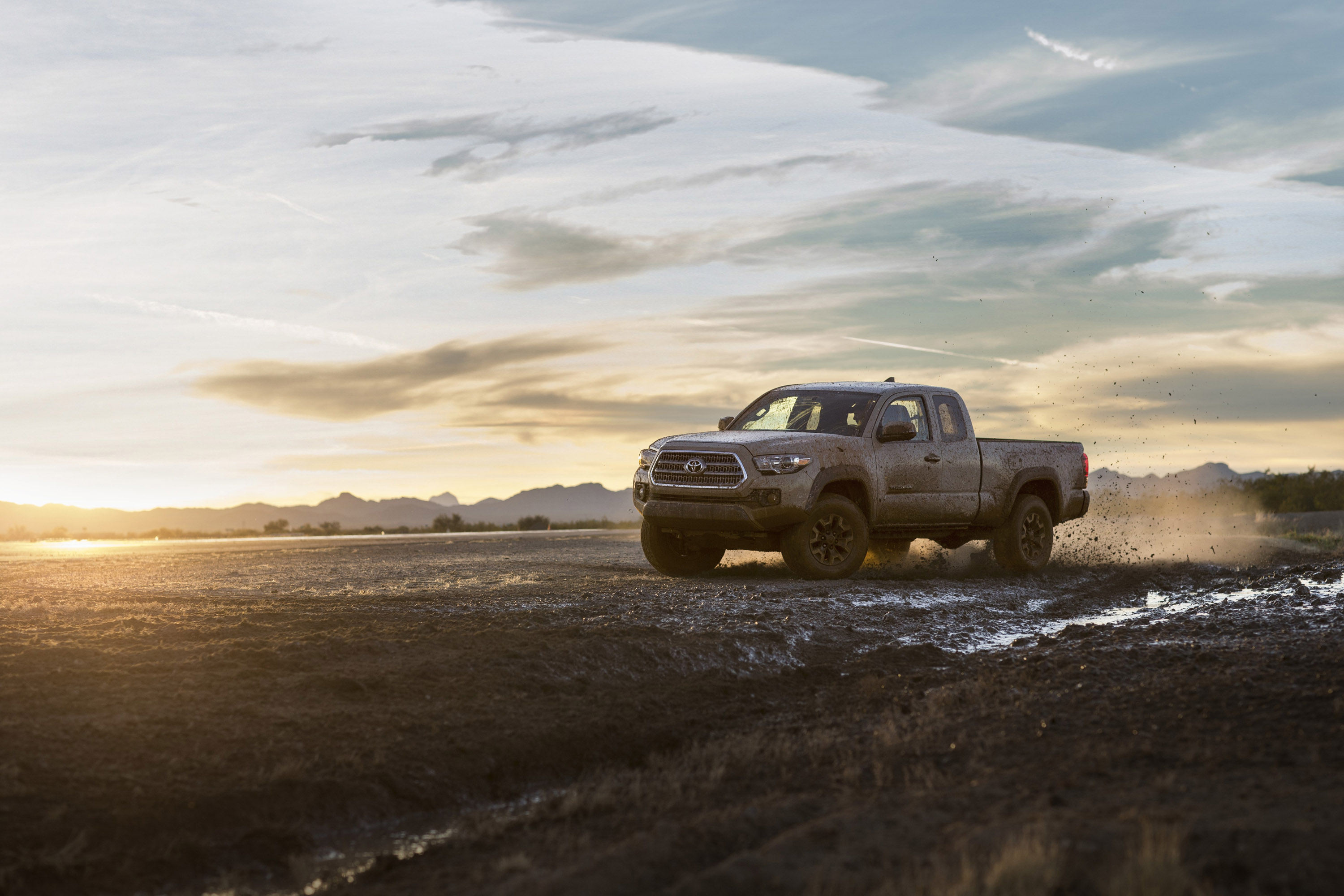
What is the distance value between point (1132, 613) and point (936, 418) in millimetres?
3535

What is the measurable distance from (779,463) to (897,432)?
182cm

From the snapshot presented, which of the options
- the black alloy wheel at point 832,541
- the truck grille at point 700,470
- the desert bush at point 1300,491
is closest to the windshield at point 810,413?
the black alloy wheel at point 832,541

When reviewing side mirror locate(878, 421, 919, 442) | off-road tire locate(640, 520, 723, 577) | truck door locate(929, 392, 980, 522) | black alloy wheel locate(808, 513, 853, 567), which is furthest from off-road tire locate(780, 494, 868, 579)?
truck door locate(929, 392, 980, 522)

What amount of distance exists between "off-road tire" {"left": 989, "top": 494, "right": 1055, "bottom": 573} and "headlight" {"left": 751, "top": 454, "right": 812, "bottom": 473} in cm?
438

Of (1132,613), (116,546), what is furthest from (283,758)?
(116,546)

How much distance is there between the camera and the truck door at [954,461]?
1441 cm

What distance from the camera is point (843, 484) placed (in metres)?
13.4

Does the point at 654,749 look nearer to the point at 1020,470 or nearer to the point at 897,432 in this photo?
the point at 897,432

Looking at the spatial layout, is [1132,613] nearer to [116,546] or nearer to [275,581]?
[275,581]

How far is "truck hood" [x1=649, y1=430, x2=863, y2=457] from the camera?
41.4ft

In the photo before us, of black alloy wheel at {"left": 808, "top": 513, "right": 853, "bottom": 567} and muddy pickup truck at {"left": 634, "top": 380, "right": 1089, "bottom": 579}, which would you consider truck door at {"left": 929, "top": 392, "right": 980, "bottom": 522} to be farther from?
black alloy wheel at {"left": 808, "top": 513, "right": 853, "bottom": 567}

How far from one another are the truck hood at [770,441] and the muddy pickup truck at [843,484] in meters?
0.02

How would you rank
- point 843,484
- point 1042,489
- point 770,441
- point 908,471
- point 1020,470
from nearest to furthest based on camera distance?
point 770,441 < point 843,484 < point 908,471 < point 1020,470 < point 1042,489

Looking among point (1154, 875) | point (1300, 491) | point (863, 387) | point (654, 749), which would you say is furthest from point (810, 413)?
point (1300, 491)
